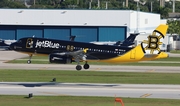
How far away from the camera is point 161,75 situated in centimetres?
6175

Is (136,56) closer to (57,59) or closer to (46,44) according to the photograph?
(57,59)

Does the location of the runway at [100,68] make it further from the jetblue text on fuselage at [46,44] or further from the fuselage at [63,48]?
the jetblue text on fuselage at [46,44]

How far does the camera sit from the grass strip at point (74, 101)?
3975cm

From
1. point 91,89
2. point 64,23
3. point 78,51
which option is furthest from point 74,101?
point 64,23

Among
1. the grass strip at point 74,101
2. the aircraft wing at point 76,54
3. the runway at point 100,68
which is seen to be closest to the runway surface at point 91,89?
the grass strip at point 74,101

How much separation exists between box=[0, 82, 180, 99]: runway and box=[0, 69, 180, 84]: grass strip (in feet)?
11.2

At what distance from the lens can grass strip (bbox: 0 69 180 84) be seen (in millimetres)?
55000

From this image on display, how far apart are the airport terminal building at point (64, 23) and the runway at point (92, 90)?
60076 mm

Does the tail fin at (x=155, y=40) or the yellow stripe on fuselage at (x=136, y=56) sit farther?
the yellow stripe on fuselage at (x=136, y=56)

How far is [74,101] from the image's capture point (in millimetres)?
40906

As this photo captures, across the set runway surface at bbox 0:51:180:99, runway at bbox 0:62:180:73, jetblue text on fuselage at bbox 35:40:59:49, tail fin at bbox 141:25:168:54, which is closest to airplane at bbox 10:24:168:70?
jetblue text on fuselage at bbox 35:40:59:49

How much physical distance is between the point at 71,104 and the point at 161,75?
23954mm

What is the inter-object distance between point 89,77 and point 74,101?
685 inches

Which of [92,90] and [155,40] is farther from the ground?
[155,40]
